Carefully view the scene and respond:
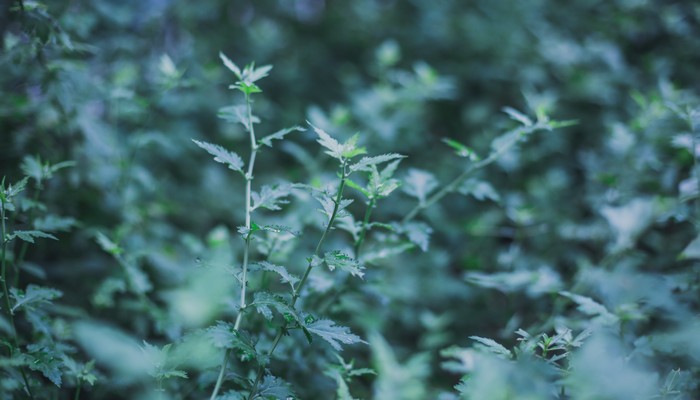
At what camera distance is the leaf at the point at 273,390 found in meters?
1.32

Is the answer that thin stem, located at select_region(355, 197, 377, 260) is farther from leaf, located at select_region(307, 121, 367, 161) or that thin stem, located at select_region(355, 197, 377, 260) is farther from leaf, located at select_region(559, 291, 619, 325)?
Answer: leaf, located at select_region(559, 291, 619, 325)

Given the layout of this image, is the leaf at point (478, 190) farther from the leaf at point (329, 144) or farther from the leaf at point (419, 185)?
the leaf at point (329, 144)

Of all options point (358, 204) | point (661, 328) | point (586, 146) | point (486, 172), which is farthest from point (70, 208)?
point (586, 146)

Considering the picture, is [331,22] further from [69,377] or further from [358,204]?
[69,377]

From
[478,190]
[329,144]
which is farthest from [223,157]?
[478,190]

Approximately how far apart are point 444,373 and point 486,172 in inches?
60.1

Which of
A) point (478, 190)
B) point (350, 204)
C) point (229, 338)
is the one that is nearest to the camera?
point (229, 338)

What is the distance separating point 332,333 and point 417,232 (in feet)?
1.81

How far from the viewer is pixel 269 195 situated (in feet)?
4.78

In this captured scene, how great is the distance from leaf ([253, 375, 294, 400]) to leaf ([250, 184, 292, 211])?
50 centimetres

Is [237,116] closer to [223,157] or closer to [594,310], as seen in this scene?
[223,157]

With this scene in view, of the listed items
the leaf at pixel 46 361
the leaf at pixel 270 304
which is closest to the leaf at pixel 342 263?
the leaf at pixel 270 304

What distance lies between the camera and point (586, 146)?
3357mm

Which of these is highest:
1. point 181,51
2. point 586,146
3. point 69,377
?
point 586,146
